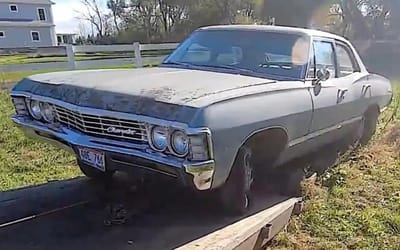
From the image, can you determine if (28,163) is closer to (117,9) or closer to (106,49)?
(106,49)

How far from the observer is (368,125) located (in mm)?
6203

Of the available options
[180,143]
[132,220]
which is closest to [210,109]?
[180,143]

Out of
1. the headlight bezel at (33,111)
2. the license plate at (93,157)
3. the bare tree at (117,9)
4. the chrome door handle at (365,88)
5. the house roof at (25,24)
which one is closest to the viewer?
the license plate at (93,157)

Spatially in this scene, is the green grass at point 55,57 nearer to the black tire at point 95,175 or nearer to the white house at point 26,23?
the black tire at point 95,175

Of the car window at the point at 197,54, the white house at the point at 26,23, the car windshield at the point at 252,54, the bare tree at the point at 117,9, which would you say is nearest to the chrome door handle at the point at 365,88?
the car windshield at the point at 252,54

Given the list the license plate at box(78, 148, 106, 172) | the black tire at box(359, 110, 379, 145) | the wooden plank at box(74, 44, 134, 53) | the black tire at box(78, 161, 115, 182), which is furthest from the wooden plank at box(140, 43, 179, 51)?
the license plate at box(78, 148, 106, 172)

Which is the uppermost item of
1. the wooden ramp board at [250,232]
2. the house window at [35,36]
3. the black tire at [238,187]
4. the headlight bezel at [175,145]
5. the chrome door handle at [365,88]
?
the headlight bezel at [175,145]

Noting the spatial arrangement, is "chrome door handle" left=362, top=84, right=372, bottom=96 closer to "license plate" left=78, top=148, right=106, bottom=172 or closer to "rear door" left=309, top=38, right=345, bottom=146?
"rear door" left=309, top=38, right=345, bottom=146

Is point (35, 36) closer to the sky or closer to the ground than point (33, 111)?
closer to the ground

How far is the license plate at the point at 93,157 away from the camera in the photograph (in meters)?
3.36

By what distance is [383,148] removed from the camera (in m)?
6.34

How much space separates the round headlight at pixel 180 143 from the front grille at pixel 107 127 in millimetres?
211

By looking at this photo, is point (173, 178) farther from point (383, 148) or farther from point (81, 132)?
point (383, 148)

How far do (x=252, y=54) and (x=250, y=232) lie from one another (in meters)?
1.85
